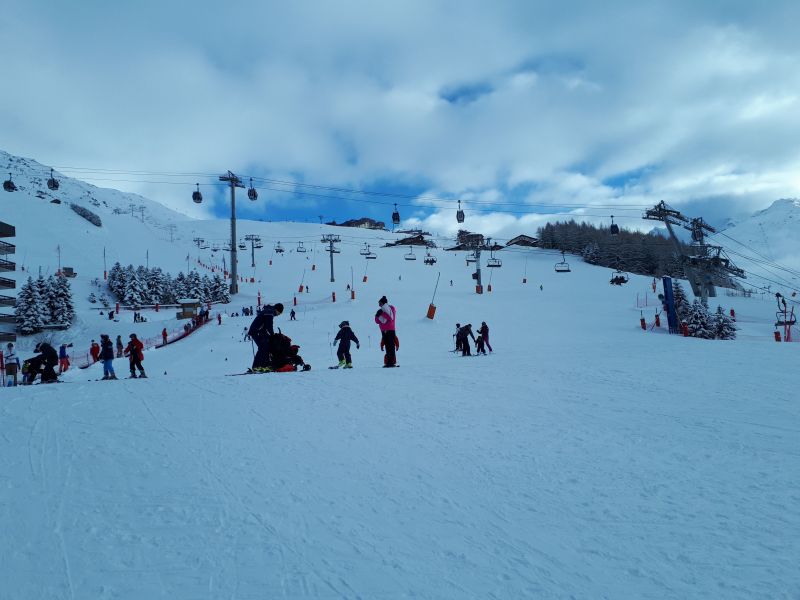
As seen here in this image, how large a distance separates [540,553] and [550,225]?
123001 mm

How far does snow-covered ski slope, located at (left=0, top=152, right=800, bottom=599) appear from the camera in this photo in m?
2.96

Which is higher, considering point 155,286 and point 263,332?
point 155,286

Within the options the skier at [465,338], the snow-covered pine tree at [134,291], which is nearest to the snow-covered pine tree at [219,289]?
the snow-covered pine tree at [134,291]

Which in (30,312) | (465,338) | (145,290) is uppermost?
(145,290)

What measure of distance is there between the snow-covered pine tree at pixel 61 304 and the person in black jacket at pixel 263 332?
41885mm

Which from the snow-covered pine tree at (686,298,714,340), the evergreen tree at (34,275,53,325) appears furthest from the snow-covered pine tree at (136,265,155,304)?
the snow-covered pine tree at (686,298,714,340)

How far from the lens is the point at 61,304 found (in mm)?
45844

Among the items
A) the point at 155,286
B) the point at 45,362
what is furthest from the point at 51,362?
the point at 155,286

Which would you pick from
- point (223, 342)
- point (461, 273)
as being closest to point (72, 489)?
point (223, 342)

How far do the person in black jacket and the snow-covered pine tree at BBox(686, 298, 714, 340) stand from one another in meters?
28.6

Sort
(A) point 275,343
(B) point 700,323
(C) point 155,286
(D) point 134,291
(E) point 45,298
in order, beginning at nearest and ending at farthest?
(A) point 275,343, (B) point 700,323, (E) point 45,298, (D) point 134,291, (C) point 155,286

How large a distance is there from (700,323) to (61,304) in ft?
171

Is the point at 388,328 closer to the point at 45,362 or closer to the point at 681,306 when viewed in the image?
the point at 45,362

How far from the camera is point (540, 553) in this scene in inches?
125
